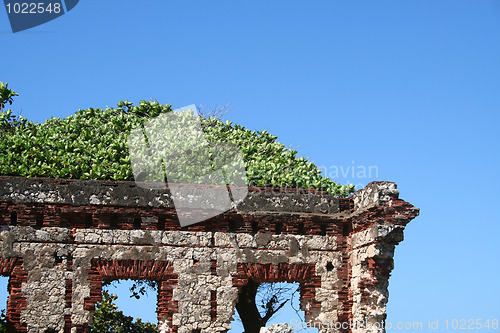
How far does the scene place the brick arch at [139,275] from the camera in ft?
44.0

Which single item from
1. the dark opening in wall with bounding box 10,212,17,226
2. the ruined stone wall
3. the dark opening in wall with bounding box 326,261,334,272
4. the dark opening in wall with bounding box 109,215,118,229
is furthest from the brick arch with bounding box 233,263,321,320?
the dark opening in wall with bounding box 10,212,17,226

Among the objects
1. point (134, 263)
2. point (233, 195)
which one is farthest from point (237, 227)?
point (134, 263)

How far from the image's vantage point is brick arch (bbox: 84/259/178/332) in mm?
13414

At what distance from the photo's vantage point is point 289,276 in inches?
555

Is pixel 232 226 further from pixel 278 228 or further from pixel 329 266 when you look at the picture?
pixel 329 266

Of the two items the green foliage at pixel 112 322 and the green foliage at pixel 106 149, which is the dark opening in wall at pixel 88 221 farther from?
the green foliage at pixel 112 322

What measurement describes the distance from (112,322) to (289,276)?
525 centimetres

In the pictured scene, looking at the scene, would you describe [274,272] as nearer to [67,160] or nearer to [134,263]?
[134,263]

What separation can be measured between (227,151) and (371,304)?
14.9 feet

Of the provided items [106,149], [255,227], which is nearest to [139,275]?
[255,227]

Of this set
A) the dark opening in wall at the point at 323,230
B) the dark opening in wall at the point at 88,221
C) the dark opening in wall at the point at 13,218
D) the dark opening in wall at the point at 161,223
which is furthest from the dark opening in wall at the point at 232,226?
the dark opening in wall at the point at 13,218

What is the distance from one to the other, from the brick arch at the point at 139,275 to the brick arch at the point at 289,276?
119 cm

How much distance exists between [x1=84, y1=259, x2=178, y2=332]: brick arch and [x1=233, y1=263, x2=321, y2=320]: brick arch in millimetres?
1187

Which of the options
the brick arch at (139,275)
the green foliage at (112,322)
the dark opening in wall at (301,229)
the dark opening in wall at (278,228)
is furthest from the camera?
the green foliage at (112,322)
